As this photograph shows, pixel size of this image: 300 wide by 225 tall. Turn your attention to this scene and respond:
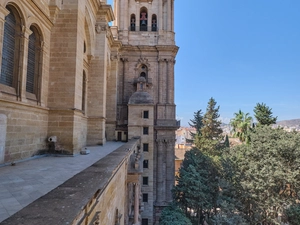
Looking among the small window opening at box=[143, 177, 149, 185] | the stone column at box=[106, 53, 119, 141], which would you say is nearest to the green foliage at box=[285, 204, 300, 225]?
the small window opening at box=[143, 177, 149, 185]

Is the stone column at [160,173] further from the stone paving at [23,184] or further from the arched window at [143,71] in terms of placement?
the stone paving at [23,184]

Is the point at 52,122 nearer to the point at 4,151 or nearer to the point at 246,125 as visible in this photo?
the point at 4,151

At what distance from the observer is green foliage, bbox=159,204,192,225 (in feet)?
61.1

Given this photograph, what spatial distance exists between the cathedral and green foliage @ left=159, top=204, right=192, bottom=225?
2.12 m

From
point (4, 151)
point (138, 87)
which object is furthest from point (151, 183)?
point (4, 151)

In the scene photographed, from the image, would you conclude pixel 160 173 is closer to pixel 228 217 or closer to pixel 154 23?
pixel 228 217

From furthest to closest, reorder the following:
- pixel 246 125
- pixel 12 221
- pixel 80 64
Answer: pixel 246 125
pixel 80 64
pixel 12 221

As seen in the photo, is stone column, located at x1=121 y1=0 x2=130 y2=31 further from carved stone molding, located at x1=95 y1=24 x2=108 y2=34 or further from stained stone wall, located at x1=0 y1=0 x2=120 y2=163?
stained stone wall, located at x1=0 y1=0 x2=120 y2=163

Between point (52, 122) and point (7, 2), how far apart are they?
4695mm

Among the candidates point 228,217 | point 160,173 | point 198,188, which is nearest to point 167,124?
point 160,173

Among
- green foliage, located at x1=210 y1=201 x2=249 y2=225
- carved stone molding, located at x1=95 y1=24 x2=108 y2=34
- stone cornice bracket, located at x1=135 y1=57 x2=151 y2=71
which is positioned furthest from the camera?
stone cornice bracket, located at x1=135 y1=57 x2=151 y2=71

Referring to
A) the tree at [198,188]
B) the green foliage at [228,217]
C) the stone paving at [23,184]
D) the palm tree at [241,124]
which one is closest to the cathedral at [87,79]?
the stone paving at [23,184]

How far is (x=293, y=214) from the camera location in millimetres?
15320

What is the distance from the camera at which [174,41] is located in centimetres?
2534
